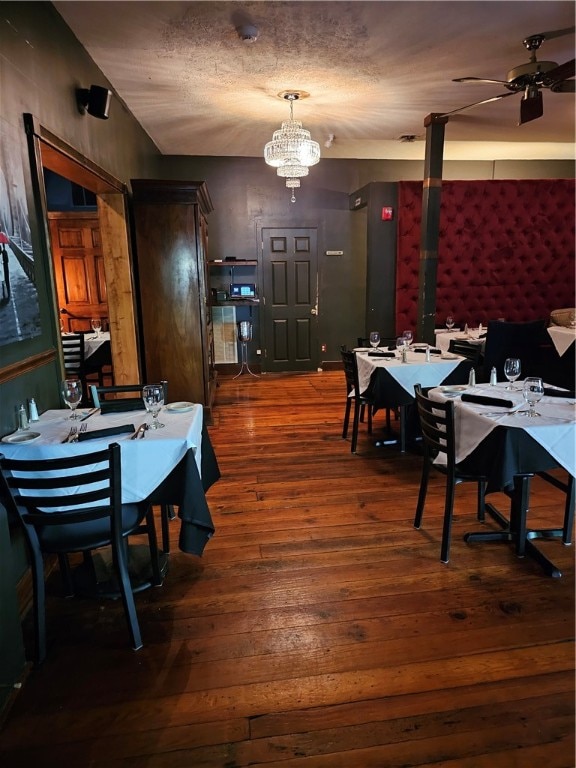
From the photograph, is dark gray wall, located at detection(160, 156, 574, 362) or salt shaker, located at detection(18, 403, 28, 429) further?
dark gray wall, located at detection(160, 156, 574, 362)

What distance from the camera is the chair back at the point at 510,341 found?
472 cm

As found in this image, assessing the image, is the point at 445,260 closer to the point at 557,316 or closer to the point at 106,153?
the point at 557,316

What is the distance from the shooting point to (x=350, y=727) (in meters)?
1.61

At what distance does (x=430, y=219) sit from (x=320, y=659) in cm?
454

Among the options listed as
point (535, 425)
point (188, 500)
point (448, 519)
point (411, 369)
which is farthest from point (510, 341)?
point (188, 500)

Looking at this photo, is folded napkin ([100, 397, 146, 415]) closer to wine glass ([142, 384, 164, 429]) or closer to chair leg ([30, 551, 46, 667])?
wine glass ([142, 384, 164, 429])

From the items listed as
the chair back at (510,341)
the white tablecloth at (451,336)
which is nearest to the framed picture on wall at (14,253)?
the chair back at (510,341)

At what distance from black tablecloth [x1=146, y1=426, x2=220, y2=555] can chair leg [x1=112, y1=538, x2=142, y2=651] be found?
0.92 ft

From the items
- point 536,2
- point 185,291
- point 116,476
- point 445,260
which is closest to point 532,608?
point 116,476

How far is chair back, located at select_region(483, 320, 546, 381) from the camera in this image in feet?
15.5

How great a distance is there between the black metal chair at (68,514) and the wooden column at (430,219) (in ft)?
13.6

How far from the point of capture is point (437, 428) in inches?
101

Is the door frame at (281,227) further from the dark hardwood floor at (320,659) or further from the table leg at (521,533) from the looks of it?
the table leg at (521,533)

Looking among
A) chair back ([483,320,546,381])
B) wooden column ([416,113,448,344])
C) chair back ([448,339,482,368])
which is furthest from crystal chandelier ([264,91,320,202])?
chair back ([483,320,546,381])
